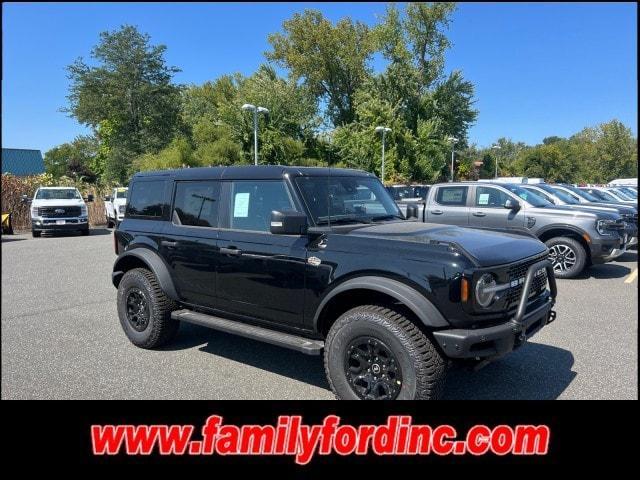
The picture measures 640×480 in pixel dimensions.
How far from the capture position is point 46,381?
429 centimetres

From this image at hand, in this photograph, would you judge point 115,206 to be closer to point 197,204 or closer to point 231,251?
point 197,204

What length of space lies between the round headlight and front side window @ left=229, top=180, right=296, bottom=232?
171 cm

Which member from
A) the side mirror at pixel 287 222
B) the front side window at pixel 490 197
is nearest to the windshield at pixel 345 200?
the side mirror at pixel 287 222

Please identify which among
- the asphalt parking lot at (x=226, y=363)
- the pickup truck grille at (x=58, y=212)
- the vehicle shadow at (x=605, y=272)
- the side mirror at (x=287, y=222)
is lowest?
the asphalt parking lot at (x=226, y=363)

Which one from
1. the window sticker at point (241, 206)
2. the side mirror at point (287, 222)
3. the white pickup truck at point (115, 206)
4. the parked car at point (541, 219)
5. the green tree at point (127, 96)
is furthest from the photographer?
the green tree at point (127, 96)

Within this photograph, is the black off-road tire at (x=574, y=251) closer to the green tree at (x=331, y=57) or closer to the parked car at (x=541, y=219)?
the parked car at (x=541, y=219)

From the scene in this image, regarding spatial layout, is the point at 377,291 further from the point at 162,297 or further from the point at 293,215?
the point at 162,297

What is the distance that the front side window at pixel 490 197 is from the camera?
995 cm

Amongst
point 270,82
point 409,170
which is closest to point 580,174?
point 409,170

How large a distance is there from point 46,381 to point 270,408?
2.18 meters

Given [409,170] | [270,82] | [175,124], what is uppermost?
[270,82]

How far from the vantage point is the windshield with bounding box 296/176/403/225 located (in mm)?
4211

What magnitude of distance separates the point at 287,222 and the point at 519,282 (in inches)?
72.1

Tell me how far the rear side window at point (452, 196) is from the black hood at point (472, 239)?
623cm
